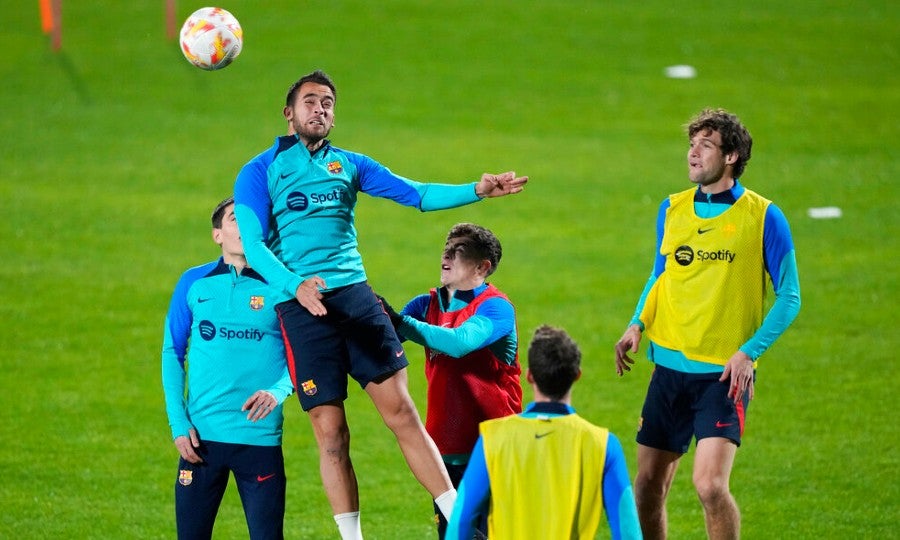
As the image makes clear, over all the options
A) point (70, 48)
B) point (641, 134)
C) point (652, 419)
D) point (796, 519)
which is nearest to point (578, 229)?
point (641, 134)

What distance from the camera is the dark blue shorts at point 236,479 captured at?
6.70 meters

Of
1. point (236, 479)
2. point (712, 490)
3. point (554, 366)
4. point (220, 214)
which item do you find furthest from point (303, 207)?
point (712, 490)

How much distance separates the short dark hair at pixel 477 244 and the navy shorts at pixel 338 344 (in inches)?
23.0

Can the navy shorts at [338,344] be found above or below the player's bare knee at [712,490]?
above

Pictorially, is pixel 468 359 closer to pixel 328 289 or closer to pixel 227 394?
pixel 328 289

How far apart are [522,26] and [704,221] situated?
970 inches

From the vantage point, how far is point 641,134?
24391 millimetres

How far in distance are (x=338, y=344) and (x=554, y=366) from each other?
2.03 m

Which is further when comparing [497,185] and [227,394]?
[497,185]

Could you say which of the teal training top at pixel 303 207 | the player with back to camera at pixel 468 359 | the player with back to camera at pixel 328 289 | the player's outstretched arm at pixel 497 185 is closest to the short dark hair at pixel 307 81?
the player with back to camera at pixel 328 289

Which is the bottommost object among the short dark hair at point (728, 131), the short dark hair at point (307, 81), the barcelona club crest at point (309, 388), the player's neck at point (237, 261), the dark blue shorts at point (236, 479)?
the dark blue shorts at point (236, 479)

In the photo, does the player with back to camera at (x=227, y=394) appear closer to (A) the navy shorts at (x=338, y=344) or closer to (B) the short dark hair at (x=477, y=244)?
(A) the navy shorts at (x=338, y=344)

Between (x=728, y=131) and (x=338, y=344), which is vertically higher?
(x=728, y=131)

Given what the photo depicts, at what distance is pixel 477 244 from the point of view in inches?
281
